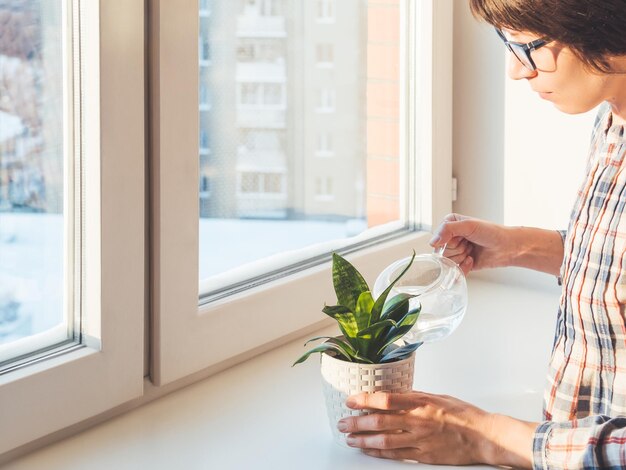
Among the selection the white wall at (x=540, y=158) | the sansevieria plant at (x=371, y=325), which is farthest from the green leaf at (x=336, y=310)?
the white wall at (x=540, y=158)

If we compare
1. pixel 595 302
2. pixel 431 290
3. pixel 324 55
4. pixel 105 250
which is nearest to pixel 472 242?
pixel 431 290

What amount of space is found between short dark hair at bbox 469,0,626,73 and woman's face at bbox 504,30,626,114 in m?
0.01

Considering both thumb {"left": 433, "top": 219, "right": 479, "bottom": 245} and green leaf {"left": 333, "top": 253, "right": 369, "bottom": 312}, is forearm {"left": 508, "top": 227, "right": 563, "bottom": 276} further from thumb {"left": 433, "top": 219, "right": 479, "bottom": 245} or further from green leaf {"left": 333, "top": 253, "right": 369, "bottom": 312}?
green leaf {"left": 333, "top": 253, "right": 369, "bottom": 312}

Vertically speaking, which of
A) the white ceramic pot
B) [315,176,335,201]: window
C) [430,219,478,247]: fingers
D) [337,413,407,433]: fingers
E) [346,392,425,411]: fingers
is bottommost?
[337,413,407,433]: fingers

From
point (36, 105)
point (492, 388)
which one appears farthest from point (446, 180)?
point (36, 105)

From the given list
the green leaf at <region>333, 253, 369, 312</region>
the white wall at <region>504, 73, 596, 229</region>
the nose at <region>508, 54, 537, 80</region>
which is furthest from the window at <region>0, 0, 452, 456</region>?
the nose at <region>508, 54, 537, 80</region>

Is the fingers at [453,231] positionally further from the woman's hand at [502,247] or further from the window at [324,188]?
the window at [324,188]

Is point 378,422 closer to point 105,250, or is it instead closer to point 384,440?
point 384,440

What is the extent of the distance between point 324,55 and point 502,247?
0.42 m

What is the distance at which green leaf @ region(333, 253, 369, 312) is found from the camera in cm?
116

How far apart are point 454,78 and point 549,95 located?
78cm

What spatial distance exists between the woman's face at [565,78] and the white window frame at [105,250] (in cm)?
43

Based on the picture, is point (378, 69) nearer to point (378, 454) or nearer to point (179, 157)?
point (179, 157)

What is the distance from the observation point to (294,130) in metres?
1.54
